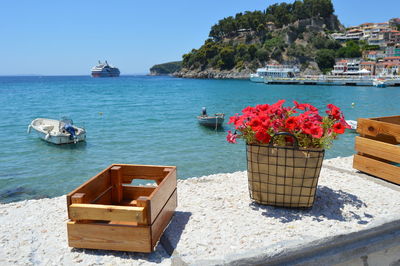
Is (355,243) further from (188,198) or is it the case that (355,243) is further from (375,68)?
(375,68)

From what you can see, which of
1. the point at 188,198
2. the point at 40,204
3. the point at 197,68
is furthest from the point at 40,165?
the point at 197,68

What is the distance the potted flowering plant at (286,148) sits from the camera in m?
3.77

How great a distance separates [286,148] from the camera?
12.3 feet

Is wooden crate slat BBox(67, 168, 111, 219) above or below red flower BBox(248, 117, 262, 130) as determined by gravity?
below

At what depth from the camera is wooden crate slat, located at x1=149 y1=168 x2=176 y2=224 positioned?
10.5 ft

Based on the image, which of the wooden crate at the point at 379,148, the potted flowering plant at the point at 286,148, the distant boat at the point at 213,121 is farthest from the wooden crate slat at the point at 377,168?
the distant boat at the point at 213,121

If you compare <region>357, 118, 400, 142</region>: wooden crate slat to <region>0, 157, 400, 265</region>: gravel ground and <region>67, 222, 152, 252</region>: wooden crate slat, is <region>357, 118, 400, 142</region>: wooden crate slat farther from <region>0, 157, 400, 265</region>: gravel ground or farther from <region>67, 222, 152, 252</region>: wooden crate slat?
<region>67, 222, 152, 252</region>: wooden crate slat

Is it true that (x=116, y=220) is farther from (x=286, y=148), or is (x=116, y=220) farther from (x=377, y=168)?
(x=377, y=168)

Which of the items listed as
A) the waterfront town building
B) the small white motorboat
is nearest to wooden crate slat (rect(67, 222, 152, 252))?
the small white motorboat

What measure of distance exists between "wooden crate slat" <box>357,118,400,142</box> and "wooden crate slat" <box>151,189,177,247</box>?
326 cm

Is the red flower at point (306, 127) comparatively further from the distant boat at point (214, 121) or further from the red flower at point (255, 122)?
the distant boat at point (214, 121)

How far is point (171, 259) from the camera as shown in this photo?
3109mm

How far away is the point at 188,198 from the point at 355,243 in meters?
2.25

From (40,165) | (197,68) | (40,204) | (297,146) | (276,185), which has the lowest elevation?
(40,165)
